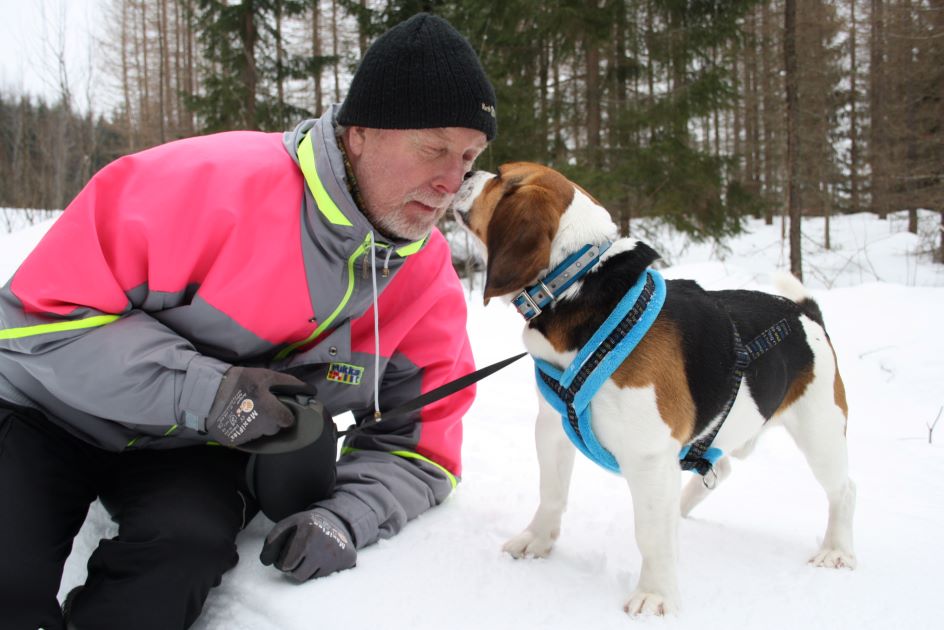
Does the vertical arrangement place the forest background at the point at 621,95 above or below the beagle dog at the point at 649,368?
above

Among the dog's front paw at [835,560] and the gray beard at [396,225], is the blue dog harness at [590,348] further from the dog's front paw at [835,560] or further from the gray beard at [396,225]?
the dog's front paw at [835,560]

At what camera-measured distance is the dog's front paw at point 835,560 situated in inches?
97.3

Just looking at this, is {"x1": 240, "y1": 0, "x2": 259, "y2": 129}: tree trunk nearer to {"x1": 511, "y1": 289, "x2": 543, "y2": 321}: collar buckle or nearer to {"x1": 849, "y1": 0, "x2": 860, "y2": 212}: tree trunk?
{"x1": 511, "y1": 289, "x2": 543, "y2": 321}: collar buckle

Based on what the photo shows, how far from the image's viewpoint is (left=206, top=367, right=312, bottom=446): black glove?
2.10 metres

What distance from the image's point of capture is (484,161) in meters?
13.3

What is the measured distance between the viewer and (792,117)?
12.8m

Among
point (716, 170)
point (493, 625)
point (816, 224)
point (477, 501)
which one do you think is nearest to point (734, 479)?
point (477, 501)

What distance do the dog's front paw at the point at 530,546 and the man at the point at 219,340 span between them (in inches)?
18.4

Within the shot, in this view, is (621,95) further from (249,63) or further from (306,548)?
(306,548)

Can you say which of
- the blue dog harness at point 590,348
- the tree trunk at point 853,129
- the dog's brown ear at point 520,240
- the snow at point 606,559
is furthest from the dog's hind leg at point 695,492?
the tree trunk at point 853,129

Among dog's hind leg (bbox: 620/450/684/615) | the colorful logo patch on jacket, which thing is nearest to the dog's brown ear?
dog's hind leg (bbox: 620/450/684/615)

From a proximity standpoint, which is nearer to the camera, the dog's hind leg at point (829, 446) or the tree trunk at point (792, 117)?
the dog's hind leg at point (829, 446)

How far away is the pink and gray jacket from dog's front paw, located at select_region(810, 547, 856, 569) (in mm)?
1512

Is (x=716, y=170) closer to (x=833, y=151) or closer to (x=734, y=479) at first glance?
(x=734, y=479)
